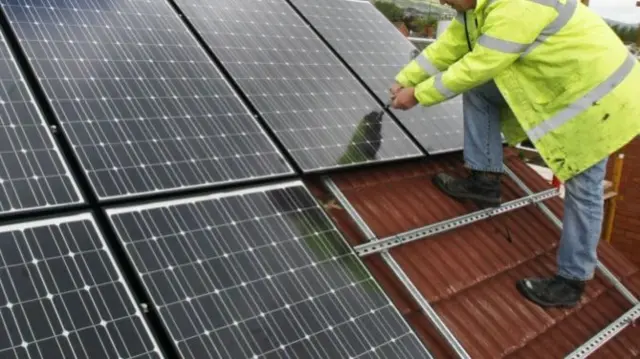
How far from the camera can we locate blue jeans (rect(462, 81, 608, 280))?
535cm

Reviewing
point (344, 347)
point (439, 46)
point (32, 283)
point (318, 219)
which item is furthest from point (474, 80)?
point (32, 283)

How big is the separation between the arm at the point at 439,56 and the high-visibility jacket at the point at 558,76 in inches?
20.4

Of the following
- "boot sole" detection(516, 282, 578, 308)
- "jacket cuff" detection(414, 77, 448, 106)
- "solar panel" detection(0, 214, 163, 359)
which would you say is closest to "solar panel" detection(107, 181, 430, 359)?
"solar panel" detection(0, 214, 163, 359)

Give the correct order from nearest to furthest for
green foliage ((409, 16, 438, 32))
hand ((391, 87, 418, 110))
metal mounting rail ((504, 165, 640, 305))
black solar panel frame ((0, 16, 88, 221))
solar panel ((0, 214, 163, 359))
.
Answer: solar panel ((0, 214, 163, 359)), black solar panel frame ((0, 16, 88, 221)), hand ((391, 87, 418, 110)), metal mounting rail ((504, 165, 640, 305)), green foliage ((409, 16, 438, 32))

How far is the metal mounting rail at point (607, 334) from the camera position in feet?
17.5

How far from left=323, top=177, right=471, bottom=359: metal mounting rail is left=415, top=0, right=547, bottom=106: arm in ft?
4.29

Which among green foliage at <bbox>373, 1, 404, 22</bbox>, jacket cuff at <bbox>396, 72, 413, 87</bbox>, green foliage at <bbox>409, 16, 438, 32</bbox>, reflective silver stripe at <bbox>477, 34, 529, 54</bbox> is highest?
reflective silver stripe at <bbox>477, 34, 529, 54</bbox>

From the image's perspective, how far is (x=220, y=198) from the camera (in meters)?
4.34

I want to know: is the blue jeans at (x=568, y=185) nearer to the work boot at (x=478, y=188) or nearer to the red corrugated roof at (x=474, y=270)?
the work boot at (x=478, y=188)

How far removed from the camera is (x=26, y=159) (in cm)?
378

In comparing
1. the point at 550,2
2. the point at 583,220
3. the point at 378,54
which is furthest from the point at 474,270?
the point at 378,54

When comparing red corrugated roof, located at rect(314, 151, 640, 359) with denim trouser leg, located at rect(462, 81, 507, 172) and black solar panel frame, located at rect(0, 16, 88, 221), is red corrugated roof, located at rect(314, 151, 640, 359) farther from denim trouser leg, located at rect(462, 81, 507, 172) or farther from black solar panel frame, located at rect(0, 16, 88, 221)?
black solar panel frame, located at rect(0, 16, 88, 221)

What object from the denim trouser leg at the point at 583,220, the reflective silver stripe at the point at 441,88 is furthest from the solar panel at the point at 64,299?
the denim trouser leg at the point at 583,220

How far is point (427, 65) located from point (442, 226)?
62.4 inches
